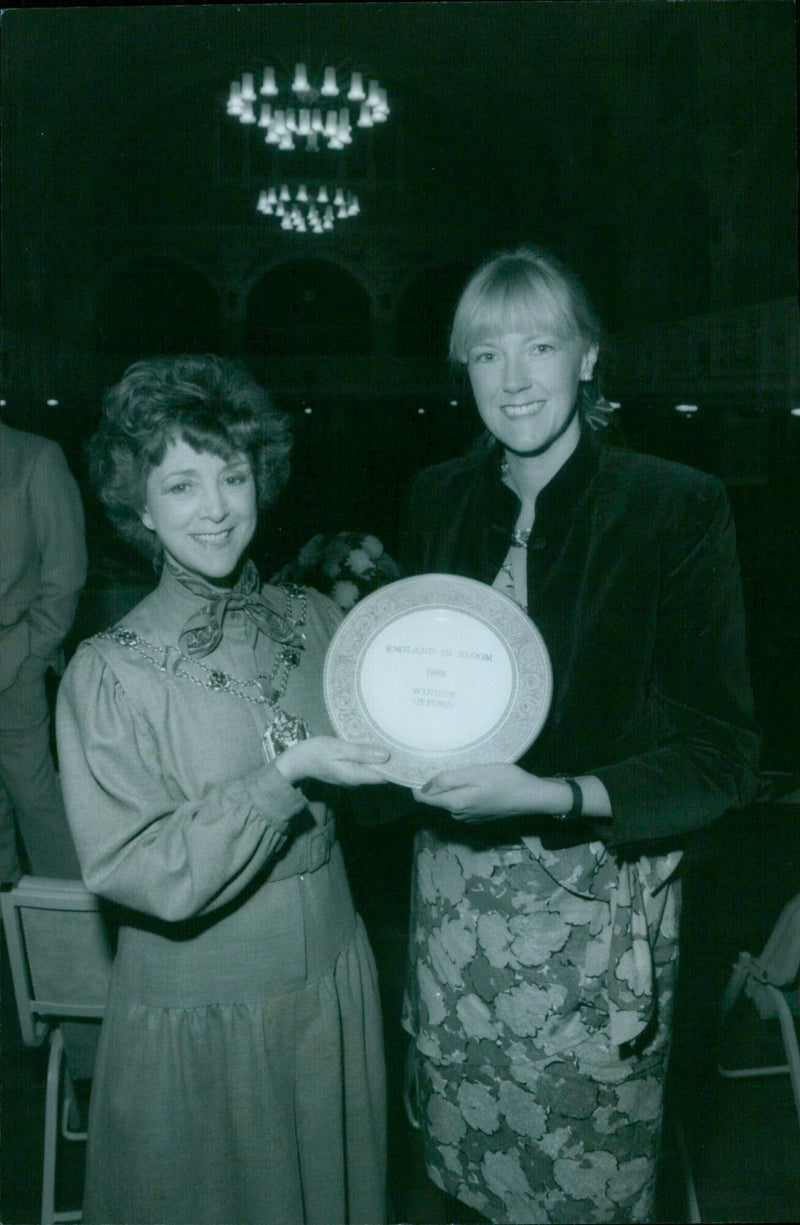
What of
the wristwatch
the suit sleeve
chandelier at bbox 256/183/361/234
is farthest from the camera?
chandelier at bbox 256/183/361/234

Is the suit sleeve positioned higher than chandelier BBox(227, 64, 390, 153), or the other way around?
chandelier BBox(227, 64, 390, 153)

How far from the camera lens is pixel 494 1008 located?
142cm

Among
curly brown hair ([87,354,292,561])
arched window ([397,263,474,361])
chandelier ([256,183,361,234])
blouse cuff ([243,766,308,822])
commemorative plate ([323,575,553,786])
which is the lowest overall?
blouse cuff ([243,766,308,822])

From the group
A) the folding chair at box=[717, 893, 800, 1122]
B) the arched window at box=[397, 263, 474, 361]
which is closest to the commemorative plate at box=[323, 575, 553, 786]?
the arched window at box=[397, 263, 474, 361]

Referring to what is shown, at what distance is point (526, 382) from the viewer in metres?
1.27

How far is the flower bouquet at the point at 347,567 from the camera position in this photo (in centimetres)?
173

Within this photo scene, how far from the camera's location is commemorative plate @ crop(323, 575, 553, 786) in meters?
1.22

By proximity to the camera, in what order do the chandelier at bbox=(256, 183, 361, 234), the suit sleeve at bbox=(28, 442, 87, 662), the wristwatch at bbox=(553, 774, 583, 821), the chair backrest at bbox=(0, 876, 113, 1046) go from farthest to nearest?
the chandelier at bbox=(256, 183, 361, 234), the suit sleeve at bbox=(28, 442, 87, 662), the chair backrest at bbox=(0, 876, 113, 1046), the wristwatch at bbox=(553, 774, 583, 821)

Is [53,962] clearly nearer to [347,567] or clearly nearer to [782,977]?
[347,567]

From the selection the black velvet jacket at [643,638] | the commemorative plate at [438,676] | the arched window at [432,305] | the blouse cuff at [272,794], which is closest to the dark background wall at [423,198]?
the arched window at [432,305]

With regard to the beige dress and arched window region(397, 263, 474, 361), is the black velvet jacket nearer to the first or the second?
the beige dress

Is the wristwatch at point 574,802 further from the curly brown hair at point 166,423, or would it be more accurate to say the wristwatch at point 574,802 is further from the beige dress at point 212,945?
the curly brown hair at point 166,423

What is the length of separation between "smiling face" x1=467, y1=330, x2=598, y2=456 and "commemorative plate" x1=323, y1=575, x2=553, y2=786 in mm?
241

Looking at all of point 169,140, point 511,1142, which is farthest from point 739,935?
point 169,140
